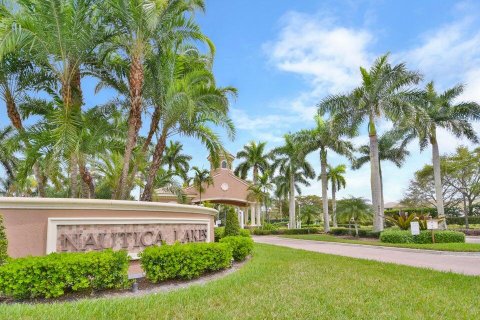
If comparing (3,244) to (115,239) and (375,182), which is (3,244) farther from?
(375,182)

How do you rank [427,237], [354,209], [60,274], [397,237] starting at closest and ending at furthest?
1. [60,274]
2. [427,237]
3. [397,237]
4. [354,209]

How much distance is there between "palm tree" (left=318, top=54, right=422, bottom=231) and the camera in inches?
953

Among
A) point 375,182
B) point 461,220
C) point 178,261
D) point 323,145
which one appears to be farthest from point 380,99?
point 461,220

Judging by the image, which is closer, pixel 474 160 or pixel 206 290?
pixel 206 290

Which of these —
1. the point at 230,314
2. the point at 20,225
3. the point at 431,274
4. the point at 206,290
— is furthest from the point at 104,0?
the point at 431,274

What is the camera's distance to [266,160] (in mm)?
48000

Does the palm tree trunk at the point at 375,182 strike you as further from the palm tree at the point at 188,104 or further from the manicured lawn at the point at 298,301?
the manicured lawn at the point at 298,301

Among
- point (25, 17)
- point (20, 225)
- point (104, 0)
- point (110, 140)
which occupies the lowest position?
point (20, 225)

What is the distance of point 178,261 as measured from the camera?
7785mm

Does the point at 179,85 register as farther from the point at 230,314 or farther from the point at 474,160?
the point at 474,160

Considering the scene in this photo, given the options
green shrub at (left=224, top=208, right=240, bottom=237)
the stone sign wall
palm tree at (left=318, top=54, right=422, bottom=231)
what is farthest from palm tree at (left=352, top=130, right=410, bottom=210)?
the stone sign wall

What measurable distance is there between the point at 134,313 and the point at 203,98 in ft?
30.2

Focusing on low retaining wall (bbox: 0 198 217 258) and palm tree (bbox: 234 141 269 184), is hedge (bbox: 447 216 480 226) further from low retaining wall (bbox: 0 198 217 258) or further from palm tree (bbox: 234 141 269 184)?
low retaining wall (bbox: 0 198 217 258)

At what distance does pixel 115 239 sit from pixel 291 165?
31.8 metres
